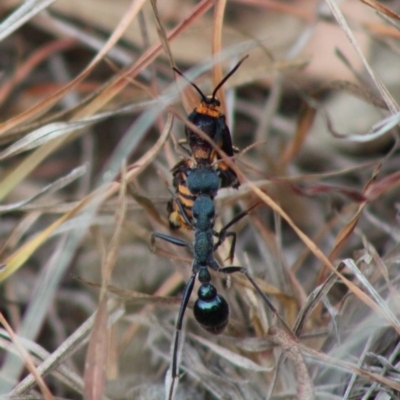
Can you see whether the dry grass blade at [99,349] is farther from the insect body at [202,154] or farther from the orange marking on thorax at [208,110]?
the orange marking on thorax at [208,110]

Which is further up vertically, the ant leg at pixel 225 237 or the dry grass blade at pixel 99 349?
the ant leg at pixel 225 237

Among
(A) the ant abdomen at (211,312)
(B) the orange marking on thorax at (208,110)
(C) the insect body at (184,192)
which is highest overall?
(B) the orange marking on thorax at (208,110)

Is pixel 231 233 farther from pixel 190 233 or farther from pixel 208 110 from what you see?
pixel 208 110

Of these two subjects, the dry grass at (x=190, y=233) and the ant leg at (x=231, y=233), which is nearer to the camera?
the dry grass at (x=190, y=233)

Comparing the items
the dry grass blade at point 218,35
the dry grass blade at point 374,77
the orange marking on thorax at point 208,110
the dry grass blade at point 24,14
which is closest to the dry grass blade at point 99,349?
the orange marking on thorax at point 208,110

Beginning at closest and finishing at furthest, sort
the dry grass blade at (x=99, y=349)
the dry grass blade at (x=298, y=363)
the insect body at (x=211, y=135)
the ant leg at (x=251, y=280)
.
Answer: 1. the dry grass blade at (x=99, y=349)
2. the dry grass blade at (x=298, y=363)
3. the ant leg at (x=251, y=280)
4. the insect body at (x=211, y=135)

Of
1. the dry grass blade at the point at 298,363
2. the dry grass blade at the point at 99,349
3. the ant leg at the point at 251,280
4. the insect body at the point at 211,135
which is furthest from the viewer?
the insect body at the point at 211,135
